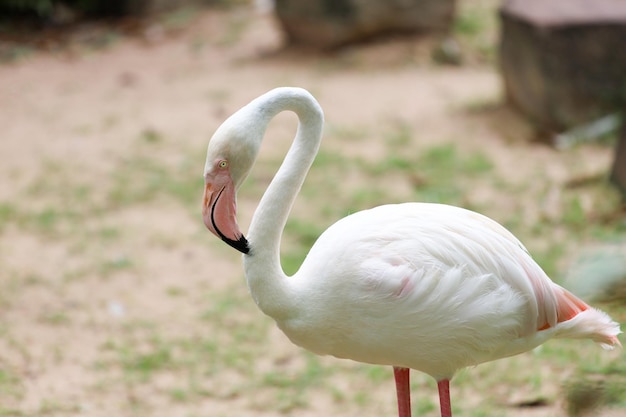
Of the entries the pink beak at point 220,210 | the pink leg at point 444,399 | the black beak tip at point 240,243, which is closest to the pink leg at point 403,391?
the pink leg at point 444,399

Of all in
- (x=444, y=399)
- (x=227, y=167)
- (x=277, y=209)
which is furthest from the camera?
(x=444, y=399)

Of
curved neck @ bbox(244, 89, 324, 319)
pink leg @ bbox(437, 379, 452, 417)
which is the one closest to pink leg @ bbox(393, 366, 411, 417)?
pink leg @ bbox(437, 379, 452, 417)

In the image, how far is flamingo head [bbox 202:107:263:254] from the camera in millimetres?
2713

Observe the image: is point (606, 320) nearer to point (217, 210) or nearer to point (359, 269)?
point (359, 269)

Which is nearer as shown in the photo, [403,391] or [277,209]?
[277,209]

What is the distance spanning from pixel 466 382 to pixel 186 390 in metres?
1.34

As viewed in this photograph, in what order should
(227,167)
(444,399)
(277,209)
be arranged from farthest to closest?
(444,399) → (277,209) → (227,167)

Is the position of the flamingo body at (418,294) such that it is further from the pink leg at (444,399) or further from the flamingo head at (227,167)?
the flamingo head at (227,167)

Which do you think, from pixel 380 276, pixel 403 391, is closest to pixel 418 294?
pixel 380 276

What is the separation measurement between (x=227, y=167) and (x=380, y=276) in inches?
22.4

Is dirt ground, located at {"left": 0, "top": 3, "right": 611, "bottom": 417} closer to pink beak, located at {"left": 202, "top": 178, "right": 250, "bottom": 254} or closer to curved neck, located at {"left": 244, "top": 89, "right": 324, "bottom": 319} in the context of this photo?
curved neck, located at {"left": 244, "top": 89, "right": 324, "bottom": 319}

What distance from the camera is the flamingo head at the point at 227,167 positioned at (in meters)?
2.71

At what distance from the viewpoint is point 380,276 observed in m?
2.75

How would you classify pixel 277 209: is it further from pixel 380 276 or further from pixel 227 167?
pixel 380 276
